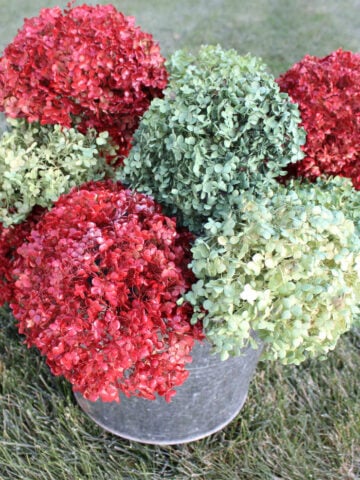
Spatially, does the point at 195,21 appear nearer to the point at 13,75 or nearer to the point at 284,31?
the point at 284,31

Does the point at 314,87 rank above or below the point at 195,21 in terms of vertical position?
below

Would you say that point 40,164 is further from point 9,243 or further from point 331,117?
point 331,117

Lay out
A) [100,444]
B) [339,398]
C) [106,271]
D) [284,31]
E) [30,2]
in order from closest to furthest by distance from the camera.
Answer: [106,271]
[100,444]
[339,398]
[284,31]
[30,2]

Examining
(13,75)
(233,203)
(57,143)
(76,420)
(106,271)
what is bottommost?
(76,420)

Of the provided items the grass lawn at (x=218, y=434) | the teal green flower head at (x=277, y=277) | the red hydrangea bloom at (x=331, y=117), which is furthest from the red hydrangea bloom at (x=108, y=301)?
the red hydrangea bloom at (x=331, y=117)

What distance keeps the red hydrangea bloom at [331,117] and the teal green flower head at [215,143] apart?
171 mm

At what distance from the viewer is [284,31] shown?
6137 mm

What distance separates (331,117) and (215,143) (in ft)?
1.64

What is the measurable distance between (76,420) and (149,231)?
2.95ft

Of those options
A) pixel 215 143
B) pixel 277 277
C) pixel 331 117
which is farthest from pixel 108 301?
pixel 331 117

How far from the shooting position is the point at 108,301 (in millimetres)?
1593

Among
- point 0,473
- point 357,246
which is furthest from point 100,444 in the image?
point 357,246

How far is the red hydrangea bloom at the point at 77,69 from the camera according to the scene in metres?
1.93

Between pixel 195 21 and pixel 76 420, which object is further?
pixel 195 21
